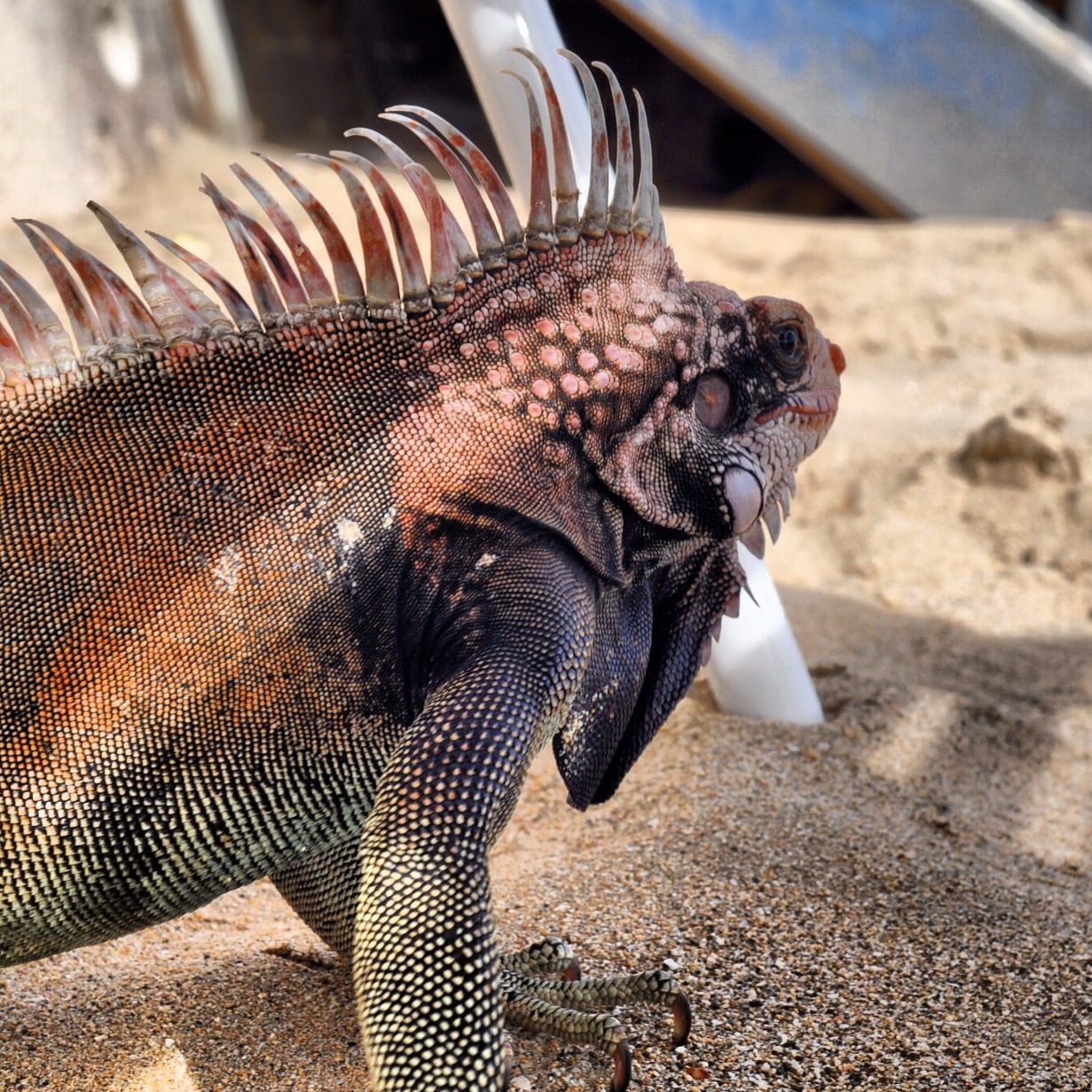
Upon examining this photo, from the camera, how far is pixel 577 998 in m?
2.92

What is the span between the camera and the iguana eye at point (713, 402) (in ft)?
9.43

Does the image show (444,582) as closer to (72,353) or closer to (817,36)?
(72,353)

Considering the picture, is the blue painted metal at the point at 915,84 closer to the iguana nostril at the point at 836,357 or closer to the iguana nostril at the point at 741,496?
the iguana nostril at the point at 836,357

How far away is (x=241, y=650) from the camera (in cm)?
242

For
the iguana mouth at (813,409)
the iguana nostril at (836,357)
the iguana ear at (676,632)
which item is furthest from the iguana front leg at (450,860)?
the iguana nostril at (836,357)

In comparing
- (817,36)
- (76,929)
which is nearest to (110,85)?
(817,36)

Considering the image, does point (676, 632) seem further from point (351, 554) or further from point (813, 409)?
point (351, 554)

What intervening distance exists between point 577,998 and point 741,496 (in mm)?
1283

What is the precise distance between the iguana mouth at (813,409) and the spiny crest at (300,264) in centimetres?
60

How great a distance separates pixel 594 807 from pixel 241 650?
183 centimetres

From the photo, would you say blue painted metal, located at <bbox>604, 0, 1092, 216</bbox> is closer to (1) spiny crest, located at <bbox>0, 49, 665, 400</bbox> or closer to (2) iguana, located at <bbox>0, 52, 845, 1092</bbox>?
(1) spiny crest, located at <bbox>0, 49, 665, 400</bbox>

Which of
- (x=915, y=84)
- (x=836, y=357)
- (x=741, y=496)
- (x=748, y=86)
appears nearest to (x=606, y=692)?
(x=741, y=496)

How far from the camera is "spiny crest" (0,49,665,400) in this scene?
2498mm

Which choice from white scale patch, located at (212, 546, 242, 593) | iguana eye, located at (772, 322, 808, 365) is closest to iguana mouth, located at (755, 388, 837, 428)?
iguana eye, located at (772, 322, 808, 365)
